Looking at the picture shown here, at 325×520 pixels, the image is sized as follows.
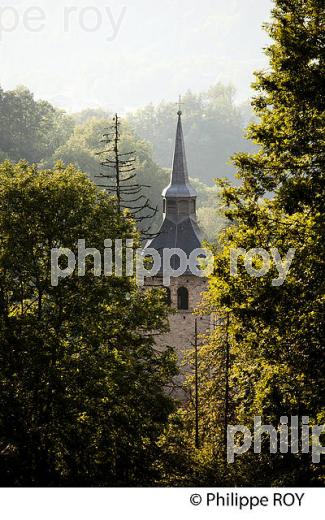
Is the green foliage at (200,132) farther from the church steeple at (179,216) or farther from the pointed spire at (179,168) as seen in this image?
the church steeple at (179,216)

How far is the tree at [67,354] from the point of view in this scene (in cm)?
2084

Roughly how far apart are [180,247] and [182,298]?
319 centimetres

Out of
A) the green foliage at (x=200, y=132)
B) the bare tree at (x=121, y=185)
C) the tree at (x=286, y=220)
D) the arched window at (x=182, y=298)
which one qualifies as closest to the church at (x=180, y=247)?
the arched window at (x=182, y=298)

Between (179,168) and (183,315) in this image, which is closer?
(183,315)

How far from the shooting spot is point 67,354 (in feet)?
69.6

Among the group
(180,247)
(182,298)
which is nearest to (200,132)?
(180,247)

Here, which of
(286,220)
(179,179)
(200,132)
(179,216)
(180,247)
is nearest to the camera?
(286,220)

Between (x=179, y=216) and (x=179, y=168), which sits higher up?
(x=179, y=168)

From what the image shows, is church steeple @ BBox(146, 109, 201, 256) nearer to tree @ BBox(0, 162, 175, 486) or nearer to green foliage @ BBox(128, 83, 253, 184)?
tree @ BBox(0, 162, 175, 486)

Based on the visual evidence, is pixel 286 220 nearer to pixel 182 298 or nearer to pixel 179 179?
pixel 182 298

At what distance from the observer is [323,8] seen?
53.8 feet

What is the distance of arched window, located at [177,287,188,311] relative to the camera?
A: 49344mm

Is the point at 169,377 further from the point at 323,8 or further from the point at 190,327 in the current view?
the point at 190,327

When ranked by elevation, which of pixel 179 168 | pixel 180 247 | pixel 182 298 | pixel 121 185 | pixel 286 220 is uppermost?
pixel 179 168
